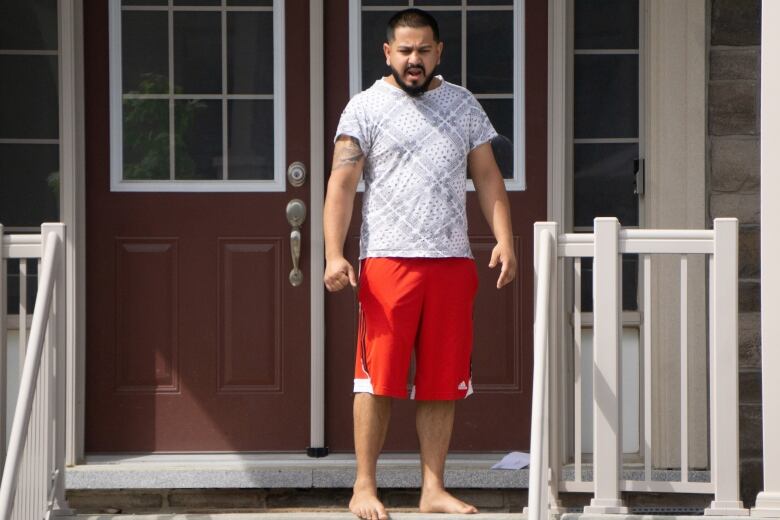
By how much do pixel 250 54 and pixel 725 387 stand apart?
2466 mm

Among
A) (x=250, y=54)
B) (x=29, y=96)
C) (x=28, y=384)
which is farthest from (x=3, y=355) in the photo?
(x=250, y=54)

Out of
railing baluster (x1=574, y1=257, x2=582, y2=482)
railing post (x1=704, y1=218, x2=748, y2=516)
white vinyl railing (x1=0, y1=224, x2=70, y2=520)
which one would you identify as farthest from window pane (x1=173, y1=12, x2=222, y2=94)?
railing post (x1=704, y1=218, x2=748, y2=516)

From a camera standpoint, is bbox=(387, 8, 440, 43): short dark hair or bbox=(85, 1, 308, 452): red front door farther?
bbox=(85, 1, 308, 452): red front door

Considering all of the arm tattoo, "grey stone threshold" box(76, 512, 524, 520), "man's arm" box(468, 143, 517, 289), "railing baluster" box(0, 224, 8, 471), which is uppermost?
the arm tattoo

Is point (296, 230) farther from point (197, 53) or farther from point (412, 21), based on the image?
point (412, 21)

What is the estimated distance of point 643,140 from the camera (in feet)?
18.8

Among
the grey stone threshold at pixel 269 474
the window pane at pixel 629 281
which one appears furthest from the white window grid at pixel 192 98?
the window pane at pixel 629 281

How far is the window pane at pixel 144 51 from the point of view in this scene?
5.75m

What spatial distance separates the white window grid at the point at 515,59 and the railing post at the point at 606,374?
1.29m

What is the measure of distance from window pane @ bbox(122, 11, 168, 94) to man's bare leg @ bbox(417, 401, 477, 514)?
6.87ft

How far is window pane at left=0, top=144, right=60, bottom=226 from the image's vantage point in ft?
18.7

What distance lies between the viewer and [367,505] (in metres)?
4.36

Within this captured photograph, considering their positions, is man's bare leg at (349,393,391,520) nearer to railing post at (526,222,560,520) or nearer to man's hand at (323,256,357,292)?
man's hand at (323,256,357,292)

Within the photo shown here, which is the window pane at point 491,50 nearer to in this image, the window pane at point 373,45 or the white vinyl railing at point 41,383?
the window pane at point 373,45
